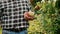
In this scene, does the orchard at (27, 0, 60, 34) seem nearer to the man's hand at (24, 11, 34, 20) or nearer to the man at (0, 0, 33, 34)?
the man's hand at (24, 11, 34, 20)

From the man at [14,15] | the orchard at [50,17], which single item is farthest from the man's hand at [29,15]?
the orchard at [50,17]

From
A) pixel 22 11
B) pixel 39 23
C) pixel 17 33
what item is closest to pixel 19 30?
pixel 17 33

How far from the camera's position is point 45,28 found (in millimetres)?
2271

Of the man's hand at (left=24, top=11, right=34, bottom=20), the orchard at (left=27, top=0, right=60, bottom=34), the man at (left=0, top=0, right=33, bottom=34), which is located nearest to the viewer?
the orchard at (left=27, top=0, right=60, bottom=34)

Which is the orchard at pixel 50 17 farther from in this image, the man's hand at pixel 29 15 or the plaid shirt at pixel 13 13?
the plaid shirt at pixel 13 13

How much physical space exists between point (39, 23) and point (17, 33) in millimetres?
836

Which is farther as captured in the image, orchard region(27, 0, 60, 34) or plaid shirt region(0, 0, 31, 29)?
plaid shirt region(0, 0, 31, 29)

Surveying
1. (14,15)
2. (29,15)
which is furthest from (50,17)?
(14,15)

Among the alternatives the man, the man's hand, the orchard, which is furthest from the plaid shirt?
the orchard

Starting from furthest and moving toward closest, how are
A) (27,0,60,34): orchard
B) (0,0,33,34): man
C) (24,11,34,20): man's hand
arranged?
(0,0,33,34): man
(24,11,34,20): man's hand
(27,0,60,34): orchard

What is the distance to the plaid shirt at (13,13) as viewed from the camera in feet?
10.4

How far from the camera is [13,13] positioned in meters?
3.23

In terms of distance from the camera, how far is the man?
318 cm

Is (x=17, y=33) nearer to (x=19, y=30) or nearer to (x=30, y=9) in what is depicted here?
(x=19, y=30)
